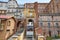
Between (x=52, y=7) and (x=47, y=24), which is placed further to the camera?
(x=52, y=7)

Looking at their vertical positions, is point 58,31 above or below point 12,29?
below

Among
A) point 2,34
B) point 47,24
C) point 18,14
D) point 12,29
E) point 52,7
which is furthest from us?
point 52,7

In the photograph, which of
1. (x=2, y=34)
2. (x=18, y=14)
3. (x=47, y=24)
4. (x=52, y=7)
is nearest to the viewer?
(x=2, y=34)

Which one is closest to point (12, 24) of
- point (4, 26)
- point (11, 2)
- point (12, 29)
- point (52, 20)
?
point (12, 29)

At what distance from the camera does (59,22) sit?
4184 centimetres

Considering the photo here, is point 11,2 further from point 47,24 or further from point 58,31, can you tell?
point 58,31

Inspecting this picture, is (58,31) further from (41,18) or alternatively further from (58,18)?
(41,18)

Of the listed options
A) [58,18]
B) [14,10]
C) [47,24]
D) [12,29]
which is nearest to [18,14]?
[14,10]

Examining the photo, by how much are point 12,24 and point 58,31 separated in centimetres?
2215

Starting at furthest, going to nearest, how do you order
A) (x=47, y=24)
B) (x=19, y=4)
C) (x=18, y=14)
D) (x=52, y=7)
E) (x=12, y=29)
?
(x=19, y=4)
(x=52, y=7)
(x=18, y=14)
(x=47, y=24)
(x=12, y=29)

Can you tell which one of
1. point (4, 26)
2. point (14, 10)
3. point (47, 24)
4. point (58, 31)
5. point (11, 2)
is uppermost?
point (11, 2)

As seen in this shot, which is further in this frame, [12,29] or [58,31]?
[58,31]

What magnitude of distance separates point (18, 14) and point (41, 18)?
10138 mm

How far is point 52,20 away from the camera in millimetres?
41969
